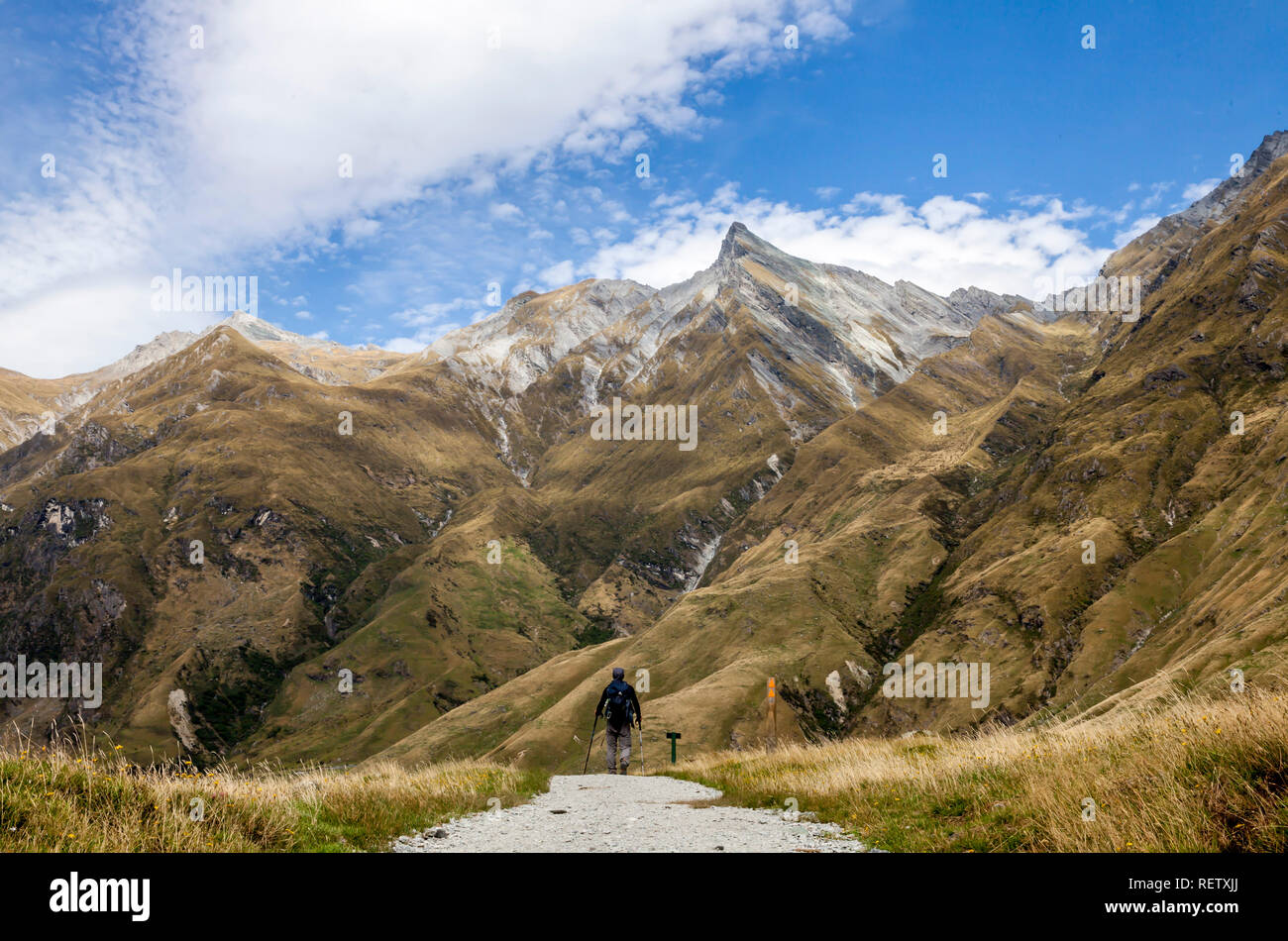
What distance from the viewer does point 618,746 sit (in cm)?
2581

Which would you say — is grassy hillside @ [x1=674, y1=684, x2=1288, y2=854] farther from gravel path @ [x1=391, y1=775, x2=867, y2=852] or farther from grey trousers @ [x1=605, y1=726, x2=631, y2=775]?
grey trousers @ [x1=605, y1=726, x2=631, y2=775]

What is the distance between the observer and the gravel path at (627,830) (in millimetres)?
9859

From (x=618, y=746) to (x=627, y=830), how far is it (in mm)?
14493

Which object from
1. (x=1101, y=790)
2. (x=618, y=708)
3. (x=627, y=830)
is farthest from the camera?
(x=618, y=708)

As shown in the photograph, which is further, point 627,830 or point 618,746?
point 618,746

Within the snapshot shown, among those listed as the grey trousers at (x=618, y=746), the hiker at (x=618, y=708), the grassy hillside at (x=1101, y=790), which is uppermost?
the grassy hillside at (x=1101, y=790)

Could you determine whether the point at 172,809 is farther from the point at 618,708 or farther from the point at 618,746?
the point at 618,746

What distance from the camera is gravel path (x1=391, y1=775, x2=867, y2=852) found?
9.86 m

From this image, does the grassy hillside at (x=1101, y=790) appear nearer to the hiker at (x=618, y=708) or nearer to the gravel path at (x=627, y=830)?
the gravel path at (x=627, y=830)

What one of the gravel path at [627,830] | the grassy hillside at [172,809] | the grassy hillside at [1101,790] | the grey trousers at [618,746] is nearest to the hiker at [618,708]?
the grey trousers at [618,746]

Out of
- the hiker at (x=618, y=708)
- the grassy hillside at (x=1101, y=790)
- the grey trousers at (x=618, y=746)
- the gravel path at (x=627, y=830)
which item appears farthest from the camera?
the grey trousers at (x=618, y=746)

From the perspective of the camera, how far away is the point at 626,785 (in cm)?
2223

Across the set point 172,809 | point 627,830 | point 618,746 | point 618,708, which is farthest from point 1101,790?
point 618,746

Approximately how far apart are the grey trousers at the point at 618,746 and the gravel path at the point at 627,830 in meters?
7.28
